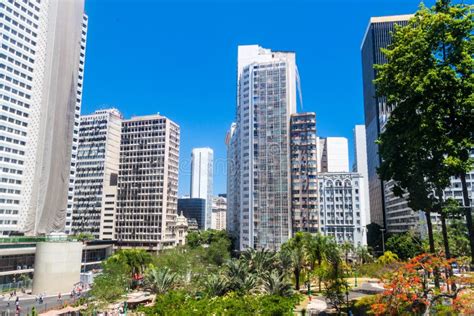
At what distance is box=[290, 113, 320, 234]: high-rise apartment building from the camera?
86.8 m

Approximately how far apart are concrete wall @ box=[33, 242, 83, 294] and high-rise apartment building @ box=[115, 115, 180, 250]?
56.0 m

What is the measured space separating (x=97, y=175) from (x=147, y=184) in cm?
1993

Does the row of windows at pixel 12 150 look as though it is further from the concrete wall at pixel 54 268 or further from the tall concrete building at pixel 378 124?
the tall concrete building at pixel 378 124

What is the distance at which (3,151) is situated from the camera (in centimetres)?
7169

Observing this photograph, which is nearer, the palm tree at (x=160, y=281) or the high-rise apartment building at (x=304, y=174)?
the palm tree at (x=160, y=281)

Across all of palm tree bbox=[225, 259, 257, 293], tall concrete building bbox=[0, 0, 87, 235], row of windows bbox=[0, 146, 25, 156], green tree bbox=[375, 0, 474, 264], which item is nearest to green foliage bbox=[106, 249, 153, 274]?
tall concrete building bbox=[0, 0, 87, 235]

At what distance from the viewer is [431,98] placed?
24750 mm

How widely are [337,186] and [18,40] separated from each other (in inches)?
3481

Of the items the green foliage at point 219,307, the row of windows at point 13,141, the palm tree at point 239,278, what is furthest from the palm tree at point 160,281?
the row of windows at point 13,141

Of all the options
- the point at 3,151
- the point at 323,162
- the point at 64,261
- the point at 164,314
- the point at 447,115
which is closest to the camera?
the point at 164,314

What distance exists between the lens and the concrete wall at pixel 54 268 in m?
53.5

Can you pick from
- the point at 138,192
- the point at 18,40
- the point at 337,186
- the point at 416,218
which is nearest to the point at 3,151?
the point at 18,40

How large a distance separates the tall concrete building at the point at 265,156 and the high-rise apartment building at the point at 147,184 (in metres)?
33.0

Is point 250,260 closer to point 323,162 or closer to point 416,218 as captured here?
point 416,218
